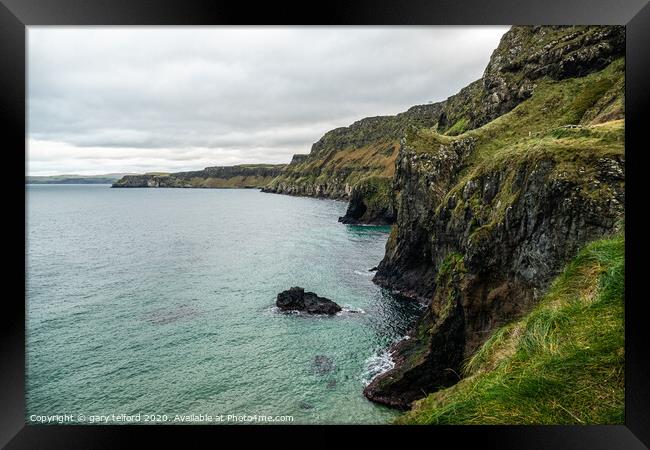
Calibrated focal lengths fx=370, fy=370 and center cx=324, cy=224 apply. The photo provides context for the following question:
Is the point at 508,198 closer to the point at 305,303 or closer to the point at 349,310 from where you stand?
the point at 349,310

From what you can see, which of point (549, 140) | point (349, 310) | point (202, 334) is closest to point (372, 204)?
point (349, 310)

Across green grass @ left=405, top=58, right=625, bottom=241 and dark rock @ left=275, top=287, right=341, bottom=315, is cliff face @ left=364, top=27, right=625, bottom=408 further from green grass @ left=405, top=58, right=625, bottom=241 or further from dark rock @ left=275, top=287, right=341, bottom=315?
dark rock @ left=275, top=287, right=341, bottom=315

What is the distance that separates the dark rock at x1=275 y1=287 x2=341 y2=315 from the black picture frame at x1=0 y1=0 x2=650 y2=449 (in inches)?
1202

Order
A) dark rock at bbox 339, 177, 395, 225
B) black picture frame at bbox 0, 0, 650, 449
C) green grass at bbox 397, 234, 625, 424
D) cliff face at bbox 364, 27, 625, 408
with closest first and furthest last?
green grass at bbox 397, 234, 625, 424, black picture frame at bbox 0, 0, 650, 449, cliff face at bbox 364, 27, 625, 408, dark rock at bbox 339, 177, 395, 225

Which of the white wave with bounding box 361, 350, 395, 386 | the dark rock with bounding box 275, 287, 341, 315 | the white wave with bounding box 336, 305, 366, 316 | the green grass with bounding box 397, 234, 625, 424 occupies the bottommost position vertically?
the white wave with bounding box 361, 350, 395, 386

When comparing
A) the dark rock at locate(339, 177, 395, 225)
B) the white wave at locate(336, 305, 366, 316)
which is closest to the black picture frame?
the white wave at locate(336, 305, 366, 316)

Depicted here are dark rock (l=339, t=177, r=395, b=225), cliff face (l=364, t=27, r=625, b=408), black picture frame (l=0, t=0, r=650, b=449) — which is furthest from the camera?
dark rock (l=339, t=177, r=395, b=225)

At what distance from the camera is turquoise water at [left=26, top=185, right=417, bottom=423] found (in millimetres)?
21641

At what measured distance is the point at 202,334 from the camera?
100.0 ft

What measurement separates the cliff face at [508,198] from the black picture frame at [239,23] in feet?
30.2

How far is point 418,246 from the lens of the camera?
43312mm

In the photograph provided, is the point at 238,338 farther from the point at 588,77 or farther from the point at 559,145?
the point at 588,77

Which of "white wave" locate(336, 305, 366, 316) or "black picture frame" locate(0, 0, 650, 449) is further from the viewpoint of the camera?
"white wave" locate(336, 305, 366, 316)

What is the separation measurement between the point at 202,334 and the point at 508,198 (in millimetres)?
24888
